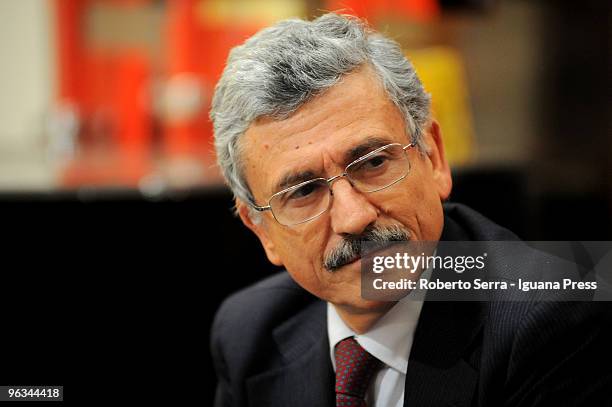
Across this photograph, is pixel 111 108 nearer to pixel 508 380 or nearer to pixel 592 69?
pixel 592 69

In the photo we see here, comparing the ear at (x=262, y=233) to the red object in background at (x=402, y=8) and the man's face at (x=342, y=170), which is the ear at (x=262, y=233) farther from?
the red object in background at (x=402, y=8)

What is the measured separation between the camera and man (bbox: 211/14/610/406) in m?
0.85

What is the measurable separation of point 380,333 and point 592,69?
2.99m

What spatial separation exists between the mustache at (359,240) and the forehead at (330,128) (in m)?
0.08

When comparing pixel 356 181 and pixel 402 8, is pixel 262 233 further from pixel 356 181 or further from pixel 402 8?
pixel 402 8

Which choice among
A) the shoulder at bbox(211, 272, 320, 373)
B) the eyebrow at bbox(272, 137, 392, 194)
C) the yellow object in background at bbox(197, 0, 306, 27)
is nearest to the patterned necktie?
the shoulder at bbox(211, 272, 320, 373)

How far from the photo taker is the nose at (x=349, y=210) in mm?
842

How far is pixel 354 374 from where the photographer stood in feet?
3.08

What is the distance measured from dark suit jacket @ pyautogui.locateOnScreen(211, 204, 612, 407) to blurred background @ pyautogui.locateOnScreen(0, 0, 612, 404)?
0.14 m

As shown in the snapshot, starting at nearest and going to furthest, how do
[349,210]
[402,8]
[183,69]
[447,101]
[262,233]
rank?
[349,210] < [262,233] < [447,101] < [402,8] < [183,69]

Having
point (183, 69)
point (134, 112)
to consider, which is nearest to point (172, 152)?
point (183, 69)

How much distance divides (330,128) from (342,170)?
5cm

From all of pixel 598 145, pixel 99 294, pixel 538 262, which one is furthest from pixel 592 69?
pixel 538 262

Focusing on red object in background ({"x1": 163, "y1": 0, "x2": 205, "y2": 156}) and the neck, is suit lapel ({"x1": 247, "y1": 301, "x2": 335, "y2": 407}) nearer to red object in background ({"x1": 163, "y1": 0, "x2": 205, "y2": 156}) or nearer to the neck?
the neck
